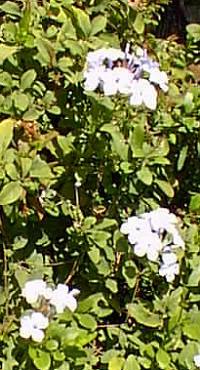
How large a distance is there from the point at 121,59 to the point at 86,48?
5.3 inches

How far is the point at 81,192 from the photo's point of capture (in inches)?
102

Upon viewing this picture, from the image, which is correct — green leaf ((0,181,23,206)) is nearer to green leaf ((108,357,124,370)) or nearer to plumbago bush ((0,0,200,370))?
plumbago bush ((0,0,200,370))

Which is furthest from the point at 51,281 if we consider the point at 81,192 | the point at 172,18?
the point at 172,18

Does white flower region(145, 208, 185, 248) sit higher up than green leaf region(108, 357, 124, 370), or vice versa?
white flower region(145, 208, 185, 248)

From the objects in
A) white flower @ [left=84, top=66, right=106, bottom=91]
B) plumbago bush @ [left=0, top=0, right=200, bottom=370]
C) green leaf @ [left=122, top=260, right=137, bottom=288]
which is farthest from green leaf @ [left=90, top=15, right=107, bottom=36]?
green leaf @ [left=122, top=260, right=137, bottom=288]

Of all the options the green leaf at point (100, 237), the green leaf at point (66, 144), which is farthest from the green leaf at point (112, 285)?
the green leaf at point (66, 144)

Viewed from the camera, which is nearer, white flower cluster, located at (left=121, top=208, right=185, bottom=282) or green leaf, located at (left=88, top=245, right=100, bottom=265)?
white flower cluster, located at (left=121, top=208, right=185, bottom=282)

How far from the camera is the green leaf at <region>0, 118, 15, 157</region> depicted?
2371mm

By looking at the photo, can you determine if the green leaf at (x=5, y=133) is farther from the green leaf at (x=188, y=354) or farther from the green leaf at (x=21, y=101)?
the green leaf at (x=188, y=354)

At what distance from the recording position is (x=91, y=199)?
2602mm

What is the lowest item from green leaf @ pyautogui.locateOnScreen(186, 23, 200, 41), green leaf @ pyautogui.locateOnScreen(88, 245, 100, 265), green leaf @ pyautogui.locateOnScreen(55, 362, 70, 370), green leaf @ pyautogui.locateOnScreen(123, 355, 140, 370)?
green leaf @ pyautogui.locateOnScreen(123, 355, 140, 370)

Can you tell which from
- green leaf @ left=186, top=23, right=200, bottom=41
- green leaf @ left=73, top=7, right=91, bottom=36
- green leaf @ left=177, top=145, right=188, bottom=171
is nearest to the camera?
green leaf @ left=73, top=7, right=91, bottom=36

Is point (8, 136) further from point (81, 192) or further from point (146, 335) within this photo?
point (146, 335)

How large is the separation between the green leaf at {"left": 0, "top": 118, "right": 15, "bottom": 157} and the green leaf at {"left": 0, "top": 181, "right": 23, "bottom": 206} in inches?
3.9
